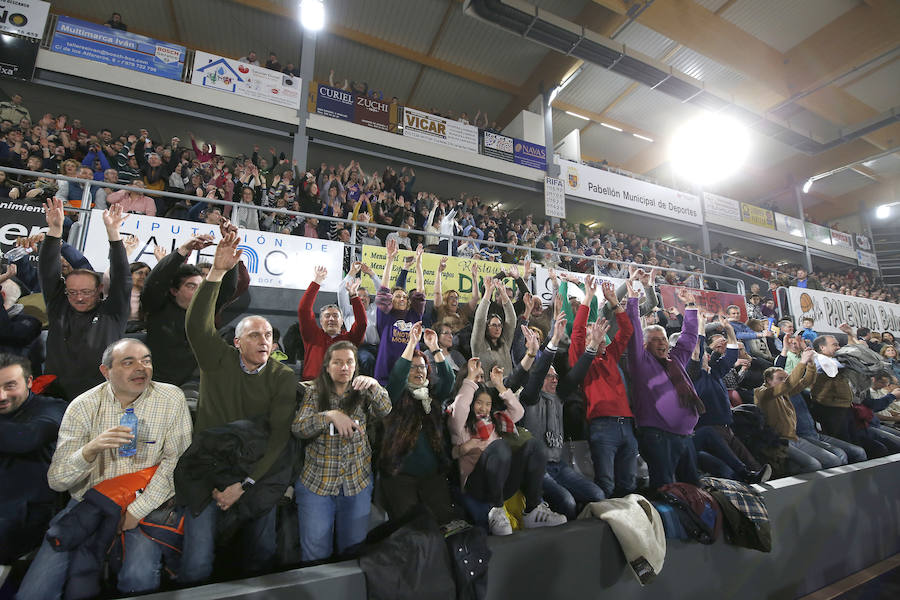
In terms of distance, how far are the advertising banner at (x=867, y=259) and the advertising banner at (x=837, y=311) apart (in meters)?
8.90

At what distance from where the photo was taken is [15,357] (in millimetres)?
1734

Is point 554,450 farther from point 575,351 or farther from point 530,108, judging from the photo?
point 530,108

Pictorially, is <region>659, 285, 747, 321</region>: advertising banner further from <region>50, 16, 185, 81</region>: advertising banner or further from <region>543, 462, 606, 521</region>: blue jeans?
<region>50, 16, 185, 81</region>: advertising banner

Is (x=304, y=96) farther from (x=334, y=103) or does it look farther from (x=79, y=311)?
(x=79, y=311)

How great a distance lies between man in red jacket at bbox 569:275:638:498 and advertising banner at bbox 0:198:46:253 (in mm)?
5181

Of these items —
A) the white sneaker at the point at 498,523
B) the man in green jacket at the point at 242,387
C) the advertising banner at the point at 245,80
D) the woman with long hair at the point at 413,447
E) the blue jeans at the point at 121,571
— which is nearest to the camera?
the blue jeans at the point at 121,571

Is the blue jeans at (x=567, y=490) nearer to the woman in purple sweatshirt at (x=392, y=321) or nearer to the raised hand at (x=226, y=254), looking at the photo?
the woman in purple sweatshirt at (x=392, y=321)

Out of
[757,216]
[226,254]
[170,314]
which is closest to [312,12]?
[170,314]

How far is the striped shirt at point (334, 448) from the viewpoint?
1.95 m

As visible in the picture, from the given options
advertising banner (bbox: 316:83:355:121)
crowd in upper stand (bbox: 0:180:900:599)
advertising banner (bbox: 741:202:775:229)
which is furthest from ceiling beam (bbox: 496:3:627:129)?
advertising banner (bbox: 741:202:775:229)

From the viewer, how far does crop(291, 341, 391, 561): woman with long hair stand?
1899 mm

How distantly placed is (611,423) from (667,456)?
1.50 ft

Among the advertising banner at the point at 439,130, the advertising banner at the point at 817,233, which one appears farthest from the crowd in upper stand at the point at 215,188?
the advertising banner at the point at 817,233

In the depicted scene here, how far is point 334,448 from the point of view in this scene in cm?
201
